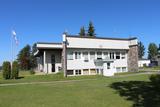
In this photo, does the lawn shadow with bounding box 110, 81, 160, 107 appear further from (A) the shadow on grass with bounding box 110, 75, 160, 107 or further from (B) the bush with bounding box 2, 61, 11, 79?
(B) the bush with bounding box 2, 61, 11, 79

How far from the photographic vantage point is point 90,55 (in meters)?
37.9

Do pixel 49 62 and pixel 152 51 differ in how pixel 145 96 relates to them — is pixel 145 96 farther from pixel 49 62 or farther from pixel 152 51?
pixel 152 51

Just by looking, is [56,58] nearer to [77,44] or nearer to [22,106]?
[77,44]

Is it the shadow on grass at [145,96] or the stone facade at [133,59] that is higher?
the stone facade at [133,59]

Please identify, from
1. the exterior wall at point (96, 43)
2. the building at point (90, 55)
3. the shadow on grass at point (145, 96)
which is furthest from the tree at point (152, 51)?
the shadow on grass at point (145, 96)

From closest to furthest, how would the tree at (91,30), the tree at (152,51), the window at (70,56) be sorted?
1. the window at (70,56)
2. the tree at (91,30)
3. the tree at (152,51)

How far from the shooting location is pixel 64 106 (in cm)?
1085

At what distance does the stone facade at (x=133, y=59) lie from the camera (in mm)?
40469

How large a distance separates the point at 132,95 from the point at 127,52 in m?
29.1

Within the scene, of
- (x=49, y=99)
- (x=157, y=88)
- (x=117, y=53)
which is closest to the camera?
(x=49, y=99)

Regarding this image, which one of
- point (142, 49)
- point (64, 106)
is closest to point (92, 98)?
point (64, 106)

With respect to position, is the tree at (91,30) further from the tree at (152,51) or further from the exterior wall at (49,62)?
the tree at (152,51)

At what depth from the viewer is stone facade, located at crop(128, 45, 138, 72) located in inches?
1593

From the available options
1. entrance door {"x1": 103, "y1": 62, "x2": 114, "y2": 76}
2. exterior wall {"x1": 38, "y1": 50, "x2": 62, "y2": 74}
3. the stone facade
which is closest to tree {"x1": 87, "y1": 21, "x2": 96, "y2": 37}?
the stone facade
